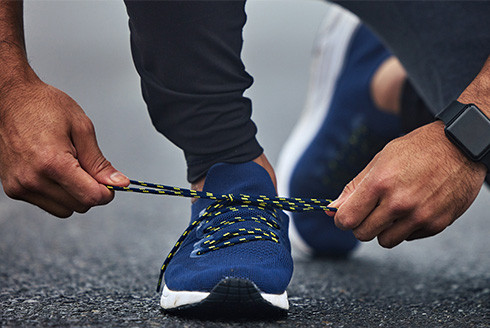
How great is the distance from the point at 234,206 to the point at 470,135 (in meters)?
0.35

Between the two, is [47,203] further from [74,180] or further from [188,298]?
[188,298]

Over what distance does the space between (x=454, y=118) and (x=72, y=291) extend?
2.22 ft

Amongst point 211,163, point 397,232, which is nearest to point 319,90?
point 211,163

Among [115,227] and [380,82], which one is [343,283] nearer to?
[380,82]

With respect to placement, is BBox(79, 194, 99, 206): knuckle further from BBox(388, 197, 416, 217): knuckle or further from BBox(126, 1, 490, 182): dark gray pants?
BBox(388, 197, 416, 217): knuckle

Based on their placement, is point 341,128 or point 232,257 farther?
point 341,128

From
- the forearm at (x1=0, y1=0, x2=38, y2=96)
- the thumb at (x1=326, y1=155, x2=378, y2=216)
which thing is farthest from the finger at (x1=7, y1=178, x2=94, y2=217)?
the thumb at (x1=326, y1=155, x2=378, y2=216)

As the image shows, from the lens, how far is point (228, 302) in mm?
745

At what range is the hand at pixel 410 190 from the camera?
2.60 feet

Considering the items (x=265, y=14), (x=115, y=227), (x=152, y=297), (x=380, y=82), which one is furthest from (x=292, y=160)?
(x=152, y=297)

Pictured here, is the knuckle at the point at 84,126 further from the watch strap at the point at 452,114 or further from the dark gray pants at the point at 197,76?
the watch strap at the point at 452,114

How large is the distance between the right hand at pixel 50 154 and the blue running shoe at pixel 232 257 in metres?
0.14

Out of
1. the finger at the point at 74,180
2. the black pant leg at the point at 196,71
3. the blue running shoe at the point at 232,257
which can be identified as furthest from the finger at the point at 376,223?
the finger at the point at 74,180

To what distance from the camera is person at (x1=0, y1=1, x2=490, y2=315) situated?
0.79 meters
